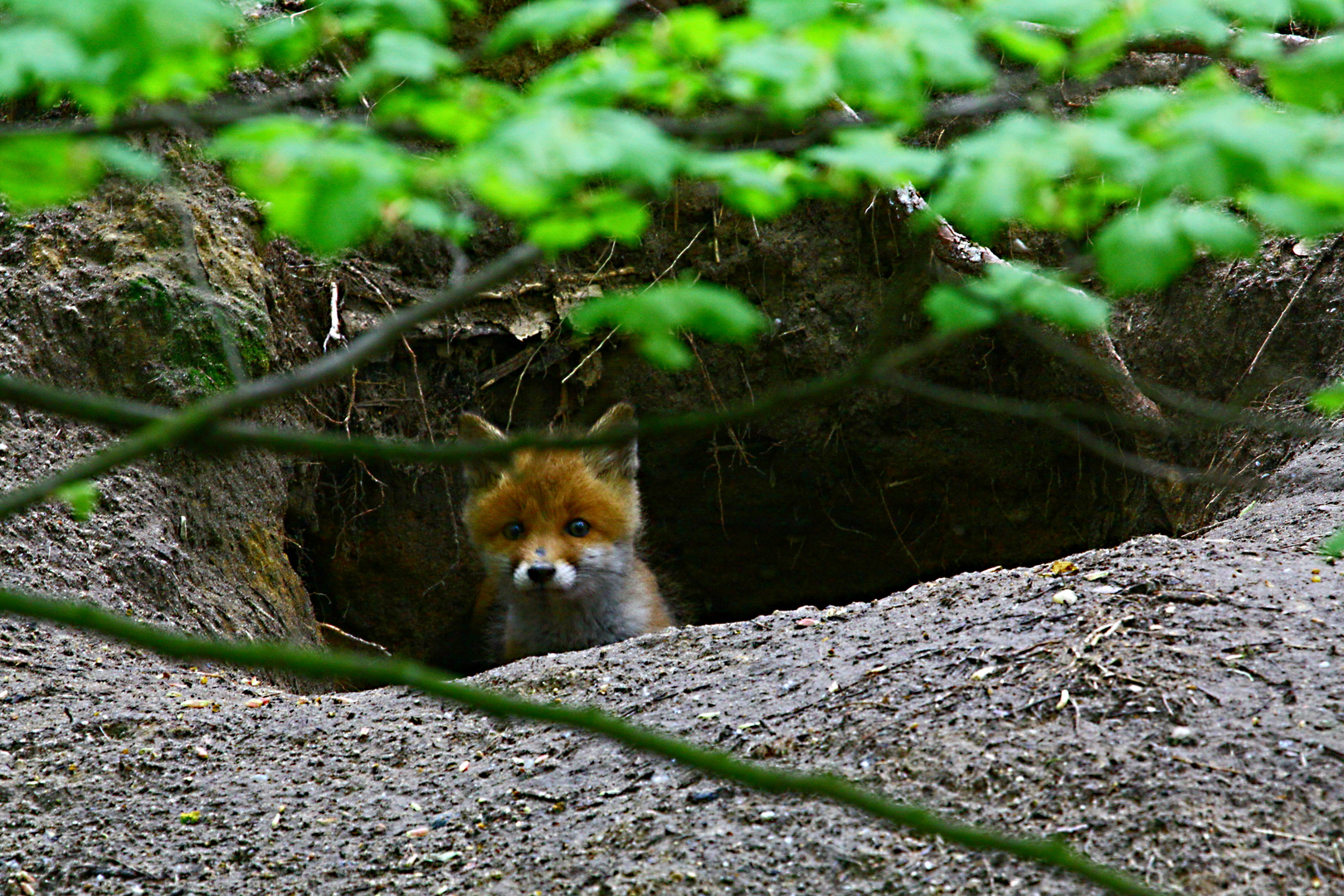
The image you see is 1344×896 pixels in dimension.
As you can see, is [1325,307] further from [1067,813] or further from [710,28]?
[710,28]

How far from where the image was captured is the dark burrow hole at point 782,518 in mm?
7887

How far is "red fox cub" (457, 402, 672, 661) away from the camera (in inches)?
263

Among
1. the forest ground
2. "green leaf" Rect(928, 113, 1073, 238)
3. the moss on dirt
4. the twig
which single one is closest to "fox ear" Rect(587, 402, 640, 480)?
the moss on dirt

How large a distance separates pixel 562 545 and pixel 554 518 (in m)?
0.21

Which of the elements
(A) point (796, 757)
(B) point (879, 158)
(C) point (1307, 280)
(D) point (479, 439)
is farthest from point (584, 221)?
(C) point (1307, 280)

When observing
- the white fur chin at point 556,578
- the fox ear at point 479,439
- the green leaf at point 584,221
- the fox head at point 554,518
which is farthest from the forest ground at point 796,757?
the green leaf at point 584,221

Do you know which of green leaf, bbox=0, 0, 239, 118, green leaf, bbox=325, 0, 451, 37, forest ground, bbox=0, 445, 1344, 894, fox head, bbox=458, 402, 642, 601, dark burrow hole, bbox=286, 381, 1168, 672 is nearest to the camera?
green leaf, bbox=0, 0, 239, 118

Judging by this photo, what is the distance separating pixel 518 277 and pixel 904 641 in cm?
442

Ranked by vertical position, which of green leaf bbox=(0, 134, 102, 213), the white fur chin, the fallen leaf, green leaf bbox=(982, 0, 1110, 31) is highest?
green leaf bbox=(0, 134, 102, 213)

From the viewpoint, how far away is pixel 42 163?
1754mm

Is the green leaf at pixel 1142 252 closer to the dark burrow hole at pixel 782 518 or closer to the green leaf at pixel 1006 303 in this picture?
the green leaf at pixel 1006 303

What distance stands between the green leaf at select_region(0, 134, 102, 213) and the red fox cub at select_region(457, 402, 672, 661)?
4.54m

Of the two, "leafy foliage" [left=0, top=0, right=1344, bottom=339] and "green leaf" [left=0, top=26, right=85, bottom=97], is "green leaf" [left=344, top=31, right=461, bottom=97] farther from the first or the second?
"green leaf" [left=0, top=26, right=85, bottom=97]

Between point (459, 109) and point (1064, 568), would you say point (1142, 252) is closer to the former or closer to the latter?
point (459, 109)
